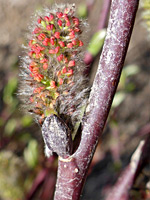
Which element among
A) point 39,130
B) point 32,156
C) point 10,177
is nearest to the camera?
point 10,177

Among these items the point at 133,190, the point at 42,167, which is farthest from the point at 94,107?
the point at 42,167

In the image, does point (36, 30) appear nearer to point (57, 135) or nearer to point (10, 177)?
point (57, 135)

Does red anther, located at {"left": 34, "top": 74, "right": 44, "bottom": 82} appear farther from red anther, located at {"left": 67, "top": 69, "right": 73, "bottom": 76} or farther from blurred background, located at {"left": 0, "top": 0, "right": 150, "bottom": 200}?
blurred background, located at {"left": 0, "top": 0, "right": 150, "bottom": 200}

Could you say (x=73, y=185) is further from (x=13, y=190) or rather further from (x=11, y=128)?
(x=11, y=128)

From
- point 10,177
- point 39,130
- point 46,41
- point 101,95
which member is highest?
point 46,41

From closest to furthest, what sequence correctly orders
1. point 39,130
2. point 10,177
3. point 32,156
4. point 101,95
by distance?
point 101,95 < point 10,177 < point 32,156 < point 39,130

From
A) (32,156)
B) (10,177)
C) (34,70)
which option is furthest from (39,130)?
(34,70)
